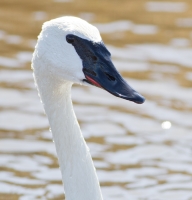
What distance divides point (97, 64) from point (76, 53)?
14 centimetres

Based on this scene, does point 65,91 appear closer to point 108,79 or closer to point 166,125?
point 108,79

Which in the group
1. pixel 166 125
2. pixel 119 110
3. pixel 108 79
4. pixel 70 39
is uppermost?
pixel 119 110

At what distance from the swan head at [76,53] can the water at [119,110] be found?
6.14 feet

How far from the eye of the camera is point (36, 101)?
807cm

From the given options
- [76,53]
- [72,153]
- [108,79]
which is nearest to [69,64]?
[76,53]

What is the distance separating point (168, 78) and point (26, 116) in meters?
1.73

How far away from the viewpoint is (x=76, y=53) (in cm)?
473

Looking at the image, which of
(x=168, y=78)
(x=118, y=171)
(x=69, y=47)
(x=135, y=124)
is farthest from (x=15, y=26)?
(x=69, y=47)

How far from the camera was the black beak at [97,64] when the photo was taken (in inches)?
183

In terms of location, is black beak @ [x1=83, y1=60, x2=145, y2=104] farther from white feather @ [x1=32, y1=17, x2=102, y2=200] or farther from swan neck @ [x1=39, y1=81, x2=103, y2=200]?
swan neck @ [x1=39, y1=81, x2=103, y2=200]

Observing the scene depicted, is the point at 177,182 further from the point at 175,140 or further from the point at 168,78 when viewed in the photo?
the point at 168,78

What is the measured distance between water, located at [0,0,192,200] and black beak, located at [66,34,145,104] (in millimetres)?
1877

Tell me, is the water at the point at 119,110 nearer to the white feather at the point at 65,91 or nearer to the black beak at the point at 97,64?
the white feather at the point at 65,91

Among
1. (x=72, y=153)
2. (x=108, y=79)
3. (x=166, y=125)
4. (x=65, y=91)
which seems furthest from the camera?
(x=166, y=125)
